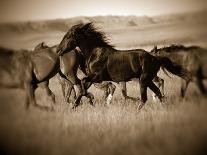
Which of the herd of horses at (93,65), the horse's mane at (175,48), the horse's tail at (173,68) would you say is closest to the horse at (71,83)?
the herd of horses at (93,65)

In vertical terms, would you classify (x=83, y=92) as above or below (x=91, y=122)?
above

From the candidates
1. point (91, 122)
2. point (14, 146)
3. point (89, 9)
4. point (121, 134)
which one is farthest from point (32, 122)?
point (89, 9)

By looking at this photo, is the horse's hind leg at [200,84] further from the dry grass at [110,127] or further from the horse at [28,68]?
A: the horse at [28,68]

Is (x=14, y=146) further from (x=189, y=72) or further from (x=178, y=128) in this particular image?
(x=189, y=72)

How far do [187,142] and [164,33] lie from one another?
0.78m

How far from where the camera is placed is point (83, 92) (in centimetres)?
292

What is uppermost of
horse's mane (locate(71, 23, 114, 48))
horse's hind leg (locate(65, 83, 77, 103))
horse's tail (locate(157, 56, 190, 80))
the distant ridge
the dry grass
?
the distant ridge

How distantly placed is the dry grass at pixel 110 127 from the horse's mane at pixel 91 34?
1.16 ft

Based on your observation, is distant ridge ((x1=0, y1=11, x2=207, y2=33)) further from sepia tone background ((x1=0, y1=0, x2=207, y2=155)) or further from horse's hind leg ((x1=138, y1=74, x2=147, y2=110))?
horse's hind leg ((x1=138, y1=74, x2=147, y2=110))

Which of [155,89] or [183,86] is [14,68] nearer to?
[155,89]

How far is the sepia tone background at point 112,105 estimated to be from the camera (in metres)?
2.83

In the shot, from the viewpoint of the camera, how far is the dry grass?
280 cm

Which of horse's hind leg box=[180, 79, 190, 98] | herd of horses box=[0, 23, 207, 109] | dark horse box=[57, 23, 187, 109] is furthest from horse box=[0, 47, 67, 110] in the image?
horse's hind leg box=[180, 79, 190, 98]

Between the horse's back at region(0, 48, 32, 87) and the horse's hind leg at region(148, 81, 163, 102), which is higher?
the horse's back at region(0, 48, 32, 87)
